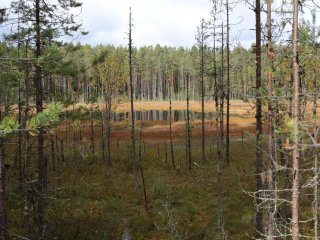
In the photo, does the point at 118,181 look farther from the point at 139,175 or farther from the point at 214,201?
the point at 214,201

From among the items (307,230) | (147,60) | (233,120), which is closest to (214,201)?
(307,230)

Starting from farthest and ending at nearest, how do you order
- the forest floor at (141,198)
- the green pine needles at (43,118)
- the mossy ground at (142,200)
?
the mossy ground at (142,200)
the forest floor at (141,198)
the green pine needles at (43,118)

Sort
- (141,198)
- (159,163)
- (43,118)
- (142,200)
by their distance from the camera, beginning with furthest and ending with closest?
(159,163) → (141,198) → (142,200) → (43,118)

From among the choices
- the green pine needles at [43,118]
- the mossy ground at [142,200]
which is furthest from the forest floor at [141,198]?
the green pine needles at [43,118]

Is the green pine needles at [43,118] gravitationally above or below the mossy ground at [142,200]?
above

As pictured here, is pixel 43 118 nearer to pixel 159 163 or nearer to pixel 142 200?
pixel 142 200

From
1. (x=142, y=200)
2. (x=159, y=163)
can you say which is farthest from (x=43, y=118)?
(x=159, y=163)

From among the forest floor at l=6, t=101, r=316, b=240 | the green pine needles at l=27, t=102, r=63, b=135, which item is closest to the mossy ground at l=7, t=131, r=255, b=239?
the forest floor at l=6, t=101, r=316, b=240

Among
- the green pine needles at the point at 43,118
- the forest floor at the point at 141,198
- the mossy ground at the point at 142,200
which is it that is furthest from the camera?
the mossy ground at the point at 142,200

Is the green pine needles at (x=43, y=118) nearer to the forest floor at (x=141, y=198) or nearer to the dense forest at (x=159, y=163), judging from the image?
the dense forest at (x=159, y=163)

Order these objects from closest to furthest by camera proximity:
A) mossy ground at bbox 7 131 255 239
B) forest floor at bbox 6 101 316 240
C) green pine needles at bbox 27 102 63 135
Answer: green pine needles at bbox 27 102 63 135 < forest floor at bbox 6 101 316 240 < mossy ground at bbox 7 131 255 239

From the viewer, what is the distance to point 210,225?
1994 cm

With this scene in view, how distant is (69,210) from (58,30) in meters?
11.7

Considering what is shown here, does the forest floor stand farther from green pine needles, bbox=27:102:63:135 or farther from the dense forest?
green pine needles, bbox=27:102:63:135
